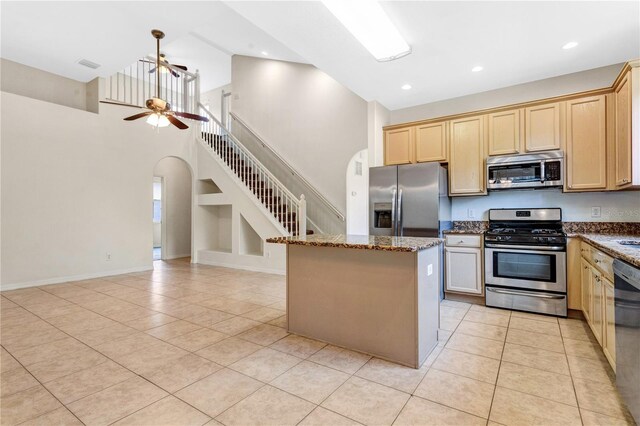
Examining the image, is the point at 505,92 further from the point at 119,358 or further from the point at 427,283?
the point at 119,358

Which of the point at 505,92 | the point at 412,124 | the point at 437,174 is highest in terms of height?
the point at 505,92

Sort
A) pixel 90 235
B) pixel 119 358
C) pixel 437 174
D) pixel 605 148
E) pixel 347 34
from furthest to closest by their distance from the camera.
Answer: pixel 90 235 → pixel 437 174 → pixel 605 148 → pixel 347 34 → pixel 119 358

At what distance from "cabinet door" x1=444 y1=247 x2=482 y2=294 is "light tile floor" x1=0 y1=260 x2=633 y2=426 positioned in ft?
1.32

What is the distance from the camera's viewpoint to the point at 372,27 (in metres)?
2.98

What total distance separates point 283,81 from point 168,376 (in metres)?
6.50

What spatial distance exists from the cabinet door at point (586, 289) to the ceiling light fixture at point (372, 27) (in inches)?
115

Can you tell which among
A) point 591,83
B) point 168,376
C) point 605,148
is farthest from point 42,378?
point 591,83

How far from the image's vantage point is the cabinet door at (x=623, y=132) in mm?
3096

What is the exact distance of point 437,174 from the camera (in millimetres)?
4156

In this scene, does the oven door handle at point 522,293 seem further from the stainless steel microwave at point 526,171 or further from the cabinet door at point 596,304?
the stainless steel microwave at point 526,171

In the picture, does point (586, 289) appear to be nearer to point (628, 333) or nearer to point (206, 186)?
point (628, 333)

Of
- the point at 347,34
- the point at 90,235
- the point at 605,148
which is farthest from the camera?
the point at 90,235

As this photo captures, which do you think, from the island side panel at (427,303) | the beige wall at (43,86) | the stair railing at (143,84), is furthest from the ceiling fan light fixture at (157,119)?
the island side panel at (427,303)

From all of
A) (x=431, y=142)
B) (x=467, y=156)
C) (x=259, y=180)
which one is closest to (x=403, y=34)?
(x=431, y=142)
